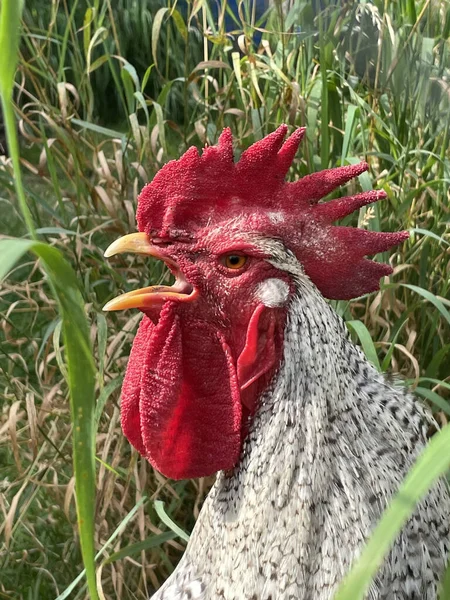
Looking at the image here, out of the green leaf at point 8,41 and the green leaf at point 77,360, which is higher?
the green leaf at point 8,41

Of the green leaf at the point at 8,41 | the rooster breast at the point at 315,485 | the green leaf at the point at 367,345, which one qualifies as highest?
the green leaf at the point at 8,41

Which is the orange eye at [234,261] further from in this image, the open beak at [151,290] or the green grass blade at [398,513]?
the green grass blade at [398,513]

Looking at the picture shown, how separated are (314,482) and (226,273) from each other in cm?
46

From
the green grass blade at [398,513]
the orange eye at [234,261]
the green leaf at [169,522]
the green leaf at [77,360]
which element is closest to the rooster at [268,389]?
the orange eye at [234,261]

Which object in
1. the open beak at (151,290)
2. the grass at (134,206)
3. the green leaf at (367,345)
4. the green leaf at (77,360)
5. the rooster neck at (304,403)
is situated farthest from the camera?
the grass at (134,206)

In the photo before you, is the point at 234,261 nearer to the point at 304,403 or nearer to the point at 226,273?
the point at 226,273

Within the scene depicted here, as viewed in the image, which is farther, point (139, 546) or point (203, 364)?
point (139, 546)

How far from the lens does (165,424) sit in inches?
69.0

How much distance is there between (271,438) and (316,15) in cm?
192

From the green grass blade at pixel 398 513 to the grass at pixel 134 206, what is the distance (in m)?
1.62

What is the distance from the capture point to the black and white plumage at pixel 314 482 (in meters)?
1.53

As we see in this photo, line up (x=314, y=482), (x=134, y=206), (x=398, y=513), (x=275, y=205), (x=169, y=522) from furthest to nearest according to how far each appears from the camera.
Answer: (x=134, y=206), (x=169, y=522), (x=275, y=205), (x=314, y=482), (x=398, y=513)

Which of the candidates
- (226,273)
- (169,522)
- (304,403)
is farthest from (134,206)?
(304,403)

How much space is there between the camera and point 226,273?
159cm
